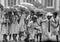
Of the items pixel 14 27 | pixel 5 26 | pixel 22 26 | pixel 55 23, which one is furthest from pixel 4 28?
pixel 55 23

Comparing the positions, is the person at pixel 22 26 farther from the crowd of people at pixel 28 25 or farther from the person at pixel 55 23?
the person at pixel 55 23

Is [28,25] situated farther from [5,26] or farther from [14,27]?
[5,26]

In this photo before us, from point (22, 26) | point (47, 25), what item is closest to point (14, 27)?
point (22, 26)

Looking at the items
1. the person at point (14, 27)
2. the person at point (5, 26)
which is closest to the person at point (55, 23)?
the person at point (14, 27)

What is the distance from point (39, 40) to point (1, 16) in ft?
3.82

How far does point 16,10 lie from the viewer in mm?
3426

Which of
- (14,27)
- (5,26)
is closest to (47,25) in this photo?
(14,27)

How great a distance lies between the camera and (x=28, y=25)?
3443 millimetres

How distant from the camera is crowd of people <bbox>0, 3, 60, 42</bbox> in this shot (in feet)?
11.2

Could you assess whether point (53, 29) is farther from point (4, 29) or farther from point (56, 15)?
point (4, 29)

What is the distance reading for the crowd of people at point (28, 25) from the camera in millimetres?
3422

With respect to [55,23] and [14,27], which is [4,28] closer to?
[14,27]

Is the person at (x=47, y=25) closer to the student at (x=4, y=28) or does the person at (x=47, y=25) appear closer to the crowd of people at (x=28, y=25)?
the crowd of people at (x=28, y=25)

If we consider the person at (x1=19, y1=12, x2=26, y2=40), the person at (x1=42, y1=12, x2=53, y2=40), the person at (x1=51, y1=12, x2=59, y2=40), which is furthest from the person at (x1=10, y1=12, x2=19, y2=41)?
the person at (x1=51, y1=12, x2=59, y2=40)
